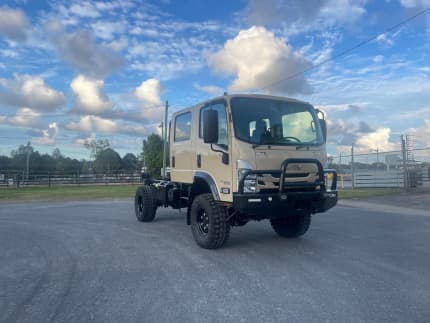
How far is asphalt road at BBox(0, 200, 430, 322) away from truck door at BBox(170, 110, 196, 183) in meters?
1.33

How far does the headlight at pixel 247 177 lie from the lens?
17.7ft

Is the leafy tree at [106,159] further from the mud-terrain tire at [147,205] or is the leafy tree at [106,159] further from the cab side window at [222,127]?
the cab side window at [222,127]

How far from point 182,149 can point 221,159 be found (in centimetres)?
178

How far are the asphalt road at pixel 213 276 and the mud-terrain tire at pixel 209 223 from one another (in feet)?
0.69

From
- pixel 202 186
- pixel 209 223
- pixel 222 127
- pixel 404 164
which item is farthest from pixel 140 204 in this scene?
pixel 404 164

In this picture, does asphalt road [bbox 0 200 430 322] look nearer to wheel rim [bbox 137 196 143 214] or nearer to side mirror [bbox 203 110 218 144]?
wheel rim [bbox 137 196 143 214]

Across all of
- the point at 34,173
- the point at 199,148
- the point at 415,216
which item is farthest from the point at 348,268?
the point at 34,173

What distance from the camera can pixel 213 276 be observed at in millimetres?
4695

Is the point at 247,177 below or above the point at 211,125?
below

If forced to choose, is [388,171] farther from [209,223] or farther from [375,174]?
[209,223]

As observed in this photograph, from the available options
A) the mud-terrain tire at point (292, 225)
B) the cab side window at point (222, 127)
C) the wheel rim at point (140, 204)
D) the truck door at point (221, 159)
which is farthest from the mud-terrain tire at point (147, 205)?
the cab side window at point (222, 127)

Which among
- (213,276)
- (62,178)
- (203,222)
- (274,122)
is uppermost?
(274,122)

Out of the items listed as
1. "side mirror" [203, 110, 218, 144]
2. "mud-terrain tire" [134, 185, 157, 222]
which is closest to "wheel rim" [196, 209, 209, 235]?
"side mirror" [203, 110, 218, 144]

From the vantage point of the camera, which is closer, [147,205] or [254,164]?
[254,164]
